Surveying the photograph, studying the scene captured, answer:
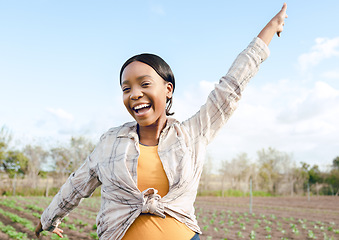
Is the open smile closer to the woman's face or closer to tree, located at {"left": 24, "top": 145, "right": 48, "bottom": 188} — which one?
the woman's face

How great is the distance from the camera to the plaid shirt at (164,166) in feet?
4.48

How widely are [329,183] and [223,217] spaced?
1772 centimetres

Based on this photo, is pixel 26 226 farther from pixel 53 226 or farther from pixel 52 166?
pixel 52 166

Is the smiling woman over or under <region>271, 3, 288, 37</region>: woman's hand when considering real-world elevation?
under

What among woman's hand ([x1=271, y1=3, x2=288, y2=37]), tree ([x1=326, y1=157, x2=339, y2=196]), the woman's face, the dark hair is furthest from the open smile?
tree ([x1=326, y1=157, x2=339, y2=196])

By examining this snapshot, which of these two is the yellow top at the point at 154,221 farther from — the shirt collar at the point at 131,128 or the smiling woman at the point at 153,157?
the shirt collar at the point at 131,128

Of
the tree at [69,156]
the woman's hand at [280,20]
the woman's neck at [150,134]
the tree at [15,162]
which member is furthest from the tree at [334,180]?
the woman's neck at [150,134]

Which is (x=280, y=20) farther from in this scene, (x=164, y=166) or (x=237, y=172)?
(x=237, y=172)

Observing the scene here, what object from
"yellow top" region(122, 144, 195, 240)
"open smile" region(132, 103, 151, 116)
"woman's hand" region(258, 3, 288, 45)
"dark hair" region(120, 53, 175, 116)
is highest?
"woman's hand" region(258, 3, 288, 45)

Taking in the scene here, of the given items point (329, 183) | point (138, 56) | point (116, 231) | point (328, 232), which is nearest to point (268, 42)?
point (138, 56)

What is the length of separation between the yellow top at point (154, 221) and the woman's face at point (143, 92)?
19cm

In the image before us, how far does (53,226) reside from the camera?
179 cm

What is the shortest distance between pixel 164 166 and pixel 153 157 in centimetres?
8

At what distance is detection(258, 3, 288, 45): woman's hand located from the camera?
1707 mm
